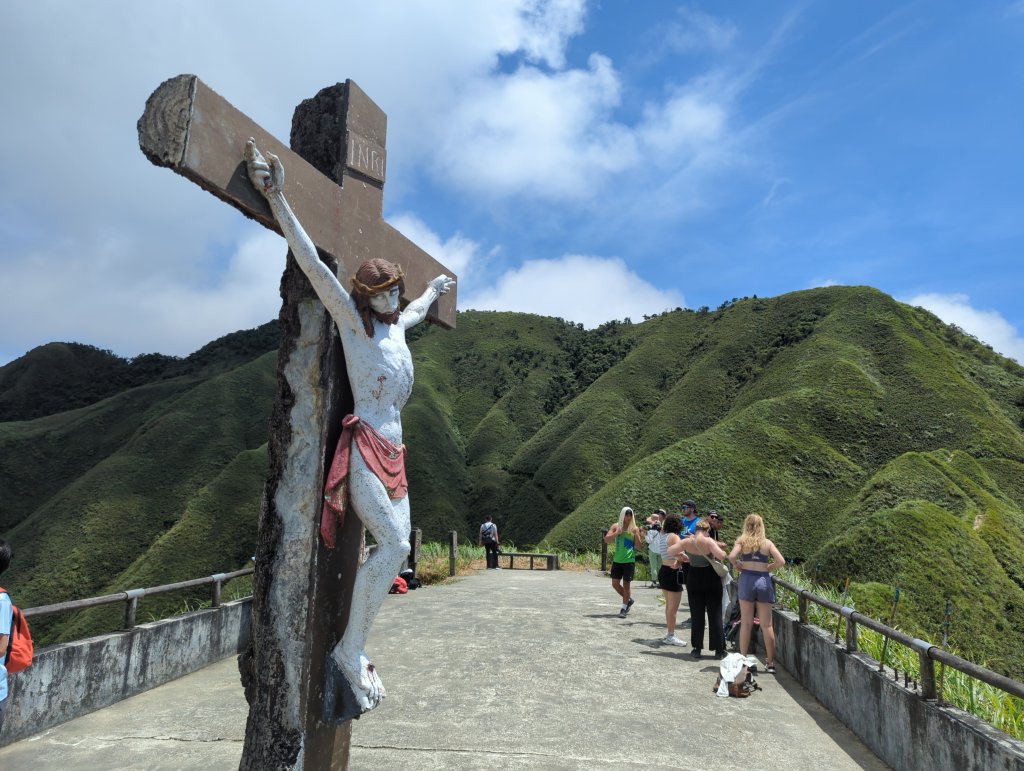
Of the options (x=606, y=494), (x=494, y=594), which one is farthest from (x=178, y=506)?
(x=494, y=594)

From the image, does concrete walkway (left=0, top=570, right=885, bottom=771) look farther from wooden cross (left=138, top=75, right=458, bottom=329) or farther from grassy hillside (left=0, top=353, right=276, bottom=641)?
grassy hillside (left=0, top=353, right=276, bottom=641)

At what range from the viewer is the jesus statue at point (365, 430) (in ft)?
9.20

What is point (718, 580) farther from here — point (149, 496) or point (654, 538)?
point (149, 496)

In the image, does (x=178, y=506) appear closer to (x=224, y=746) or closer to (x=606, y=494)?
(x=606, y=494)

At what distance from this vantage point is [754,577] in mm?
7152

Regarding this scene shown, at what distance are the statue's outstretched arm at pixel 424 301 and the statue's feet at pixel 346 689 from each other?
1516 millimetres

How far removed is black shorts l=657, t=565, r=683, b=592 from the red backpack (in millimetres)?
6383

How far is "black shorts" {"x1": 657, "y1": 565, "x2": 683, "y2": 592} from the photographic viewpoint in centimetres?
826

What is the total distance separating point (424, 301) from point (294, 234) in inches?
42.6

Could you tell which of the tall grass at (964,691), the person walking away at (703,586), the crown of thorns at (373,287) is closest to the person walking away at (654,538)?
the person walking away at (703,586)

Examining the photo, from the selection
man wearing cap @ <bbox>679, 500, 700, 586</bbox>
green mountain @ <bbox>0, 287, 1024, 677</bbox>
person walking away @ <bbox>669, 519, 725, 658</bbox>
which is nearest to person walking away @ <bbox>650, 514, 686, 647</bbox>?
person walking away @ <bbox>669, 519, 725, 658</bbox>

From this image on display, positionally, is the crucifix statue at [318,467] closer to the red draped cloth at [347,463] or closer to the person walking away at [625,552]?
the red draped cloth at [347,463]

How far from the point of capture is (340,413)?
120 inches

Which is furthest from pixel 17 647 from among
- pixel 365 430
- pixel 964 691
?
pixel 964 691
